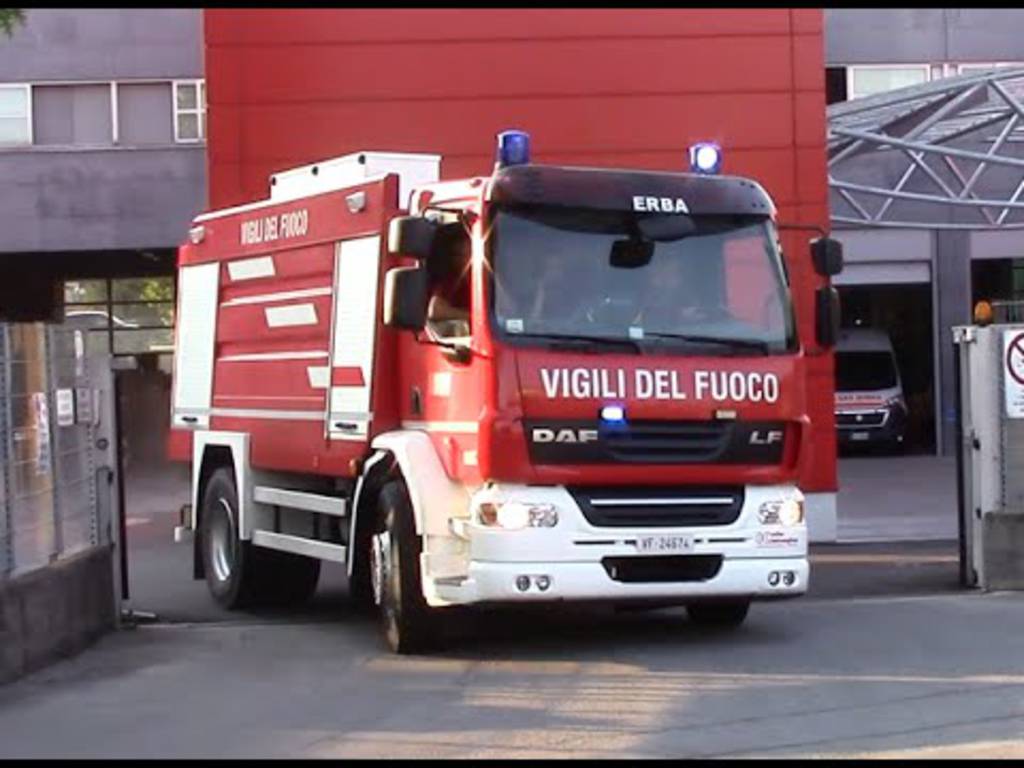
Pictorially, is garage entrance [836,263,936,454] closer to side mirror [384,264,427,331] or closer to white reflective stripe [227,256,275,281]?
white reflective stripe [227,256,275,281]

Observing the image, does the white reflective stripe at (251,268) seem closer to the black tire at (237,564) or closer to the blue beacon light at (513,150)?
the black tire at (237,564)

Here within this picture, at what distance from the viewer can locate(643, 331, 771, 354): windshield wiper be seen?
31.0 feet

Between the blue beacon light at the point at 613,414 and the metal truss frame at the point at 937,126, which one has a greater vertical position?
the metal truss frame at the point at 937,126

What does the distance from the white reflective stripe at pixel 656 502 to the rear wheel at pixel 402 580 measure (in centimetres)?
124

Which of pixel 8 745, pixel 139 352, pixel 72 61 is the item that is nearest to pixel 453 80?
pixel 8 745

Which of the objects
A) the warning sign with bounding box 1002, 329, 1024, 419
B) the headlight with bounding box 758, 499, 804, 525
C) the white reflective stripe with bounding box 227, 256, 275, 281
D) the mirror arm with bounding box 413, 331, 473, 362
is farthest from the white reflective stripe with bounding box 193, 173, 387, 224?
the warning sign with bounding box 1002, 329, 1024, 419

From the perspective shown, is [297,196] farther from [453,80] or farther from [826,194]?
[826,194]

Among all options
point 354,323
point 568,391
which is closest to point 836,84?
point 354,323

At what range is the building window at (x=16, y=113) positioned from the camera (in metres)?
27.0

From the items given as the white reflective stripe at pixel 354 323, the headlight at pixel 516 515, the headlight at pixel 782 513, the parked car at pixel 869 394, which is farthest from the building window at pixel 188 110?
the headlight at pixel 782 513

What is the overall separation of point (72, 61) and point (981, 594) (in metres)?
20.3

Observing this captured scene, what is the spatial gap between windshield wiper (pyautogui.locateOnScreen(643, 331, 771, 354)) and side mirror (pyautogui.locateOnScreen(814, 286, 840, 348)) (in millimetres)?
926

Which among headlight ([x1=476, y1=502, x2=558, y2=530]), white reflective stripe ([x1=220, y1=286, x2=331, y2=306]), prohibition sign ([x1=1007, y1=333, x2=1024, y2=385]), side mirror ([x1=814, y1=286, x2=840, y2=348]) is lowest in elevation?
headlight ([x1=476, y1=502, x2=558, y2=530])

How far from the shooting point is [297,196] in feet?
38.8
